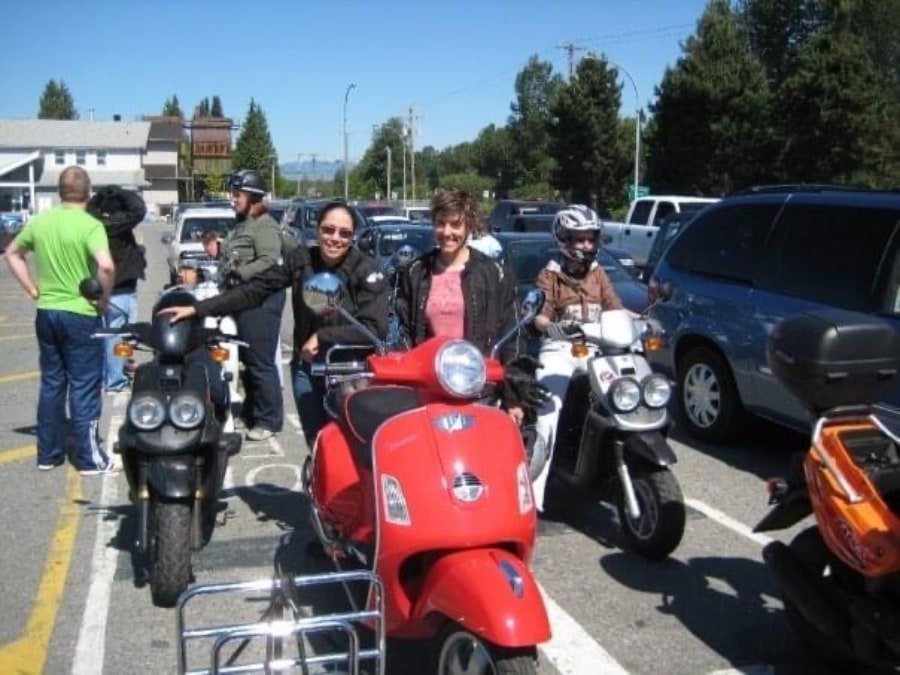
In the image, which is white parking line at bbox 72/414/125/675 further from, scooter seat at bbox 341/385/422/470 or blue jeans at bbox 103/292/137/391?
blue jeans at bbox 103/292/137/391

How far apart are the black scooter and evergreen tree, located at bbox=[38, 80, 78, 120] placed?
127534 mm

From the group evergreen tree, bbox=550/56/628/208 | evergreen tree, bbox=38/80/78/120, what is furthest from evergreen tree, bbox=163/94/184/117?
evergreen tree, bbox=550/56/628/208

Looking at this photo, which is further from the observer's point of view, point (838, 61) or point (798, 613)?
point (838, 61)

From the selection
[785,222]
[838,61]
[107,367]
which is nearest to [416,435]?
[785,222]

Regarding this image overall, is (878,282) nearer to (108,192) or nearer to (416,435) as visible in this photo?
(416,435)

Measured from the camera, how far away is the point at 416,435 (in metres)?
3.36

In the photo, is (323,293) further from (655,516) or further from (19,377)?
(19,377)

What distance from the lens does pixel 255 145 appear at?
99.1 m

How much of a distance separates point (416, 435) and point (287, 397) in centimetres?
630

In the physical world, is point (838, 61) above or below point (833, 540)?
above

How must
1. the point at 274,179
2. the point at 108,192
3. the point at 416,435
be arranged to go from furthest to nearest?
the point at 274,179 → the point at 108,192 → the point at 416,435

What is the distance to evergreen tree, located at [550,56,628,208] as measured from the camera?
4800 cm

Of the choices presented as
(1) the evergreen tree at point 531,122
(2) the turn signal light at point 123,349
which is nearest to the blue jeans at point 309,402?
(2) the turn signal light at point 123,349

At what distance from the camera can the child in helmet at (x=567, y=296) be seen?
5.32 meters
